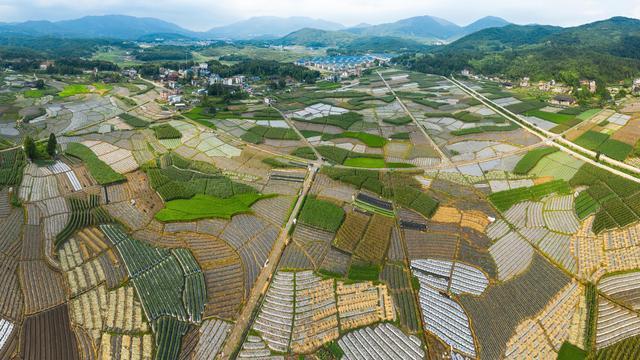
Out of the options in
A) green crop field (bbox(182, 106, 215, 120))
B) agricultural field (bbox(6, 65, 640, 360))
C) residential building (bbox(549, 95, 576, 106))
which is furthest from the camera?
residential building (bbox(549, 95, 576, 106))

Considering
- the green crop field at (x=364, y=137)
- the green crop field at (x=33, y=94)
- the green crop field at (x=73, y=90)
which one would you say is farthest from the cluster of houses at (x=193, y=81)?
the green crop field at (x=364, y=137)

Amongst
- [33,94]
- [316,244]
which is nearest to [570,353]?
[316,244]

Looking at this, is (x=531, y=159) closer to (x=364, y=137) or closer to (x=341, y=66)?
(x=364, y=137)

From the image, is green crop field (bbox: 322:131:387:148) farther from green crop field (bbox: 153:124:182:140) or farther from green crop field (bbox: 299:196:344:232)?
green crop field (bbox: 153:124:182:140)

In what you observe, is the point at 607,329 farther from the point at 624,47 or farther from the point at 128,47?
the point at 128,47

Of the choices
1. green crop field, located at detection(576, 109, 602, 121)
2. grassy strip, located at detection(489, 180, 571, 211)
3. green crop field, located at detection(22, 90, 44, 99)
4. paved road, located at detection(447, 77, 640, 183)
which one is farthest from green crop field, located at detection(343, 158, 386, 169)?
green crop field, located at detection(22, 90, 44, 99)

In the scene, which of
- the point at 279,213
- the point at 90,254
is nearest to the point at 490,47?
the point at 279,213
